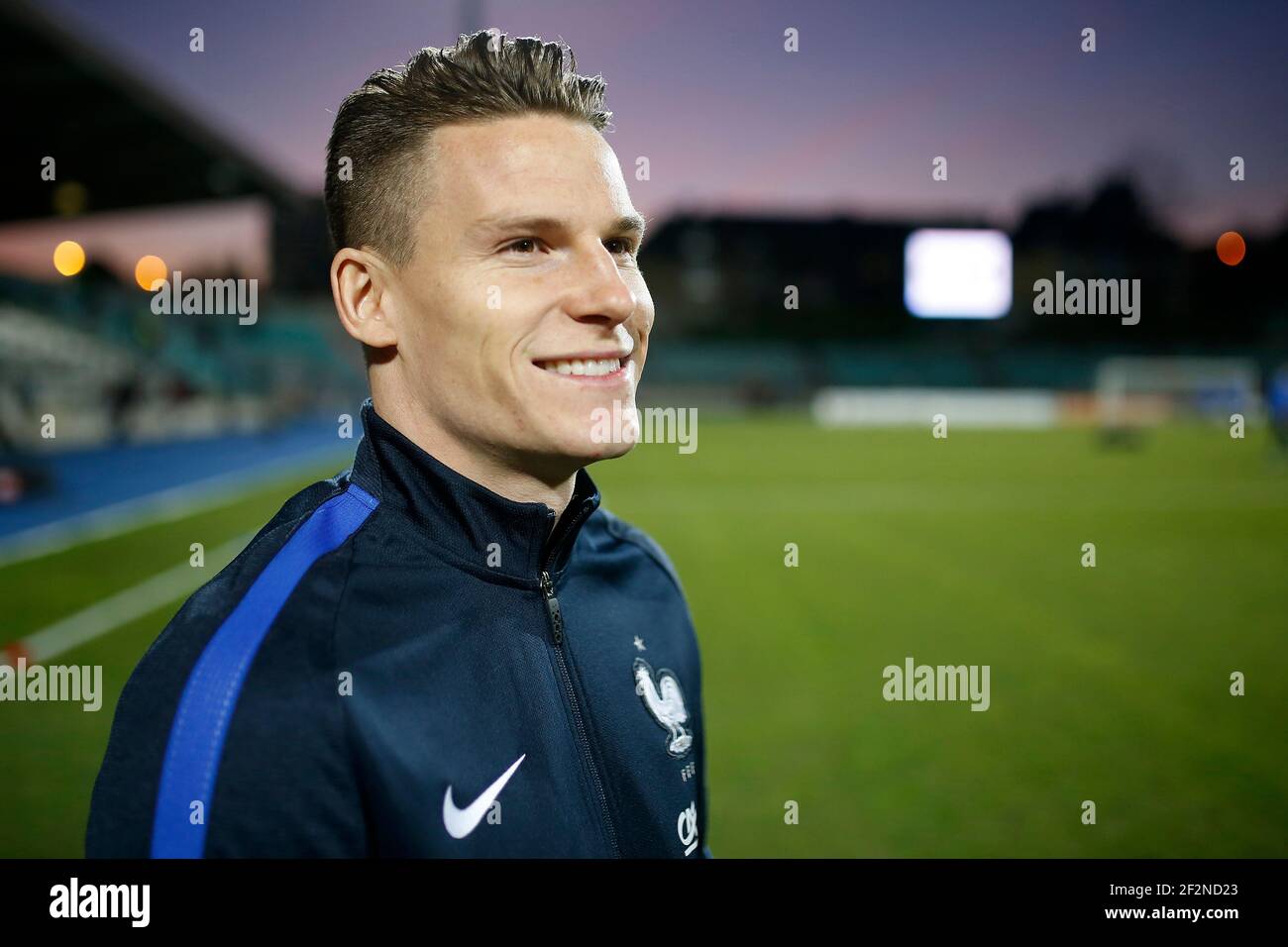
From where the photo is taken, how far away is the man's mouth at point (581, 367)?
1410 millimetres

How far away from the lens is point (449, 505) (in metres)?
1.47

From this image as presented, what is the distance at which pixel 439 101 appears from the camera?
4.80 feet

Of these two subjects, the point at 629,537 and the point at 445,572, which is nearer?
the point at 445,572

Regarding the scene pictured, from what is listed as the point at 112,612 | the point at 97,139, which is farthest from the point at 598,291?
the point at 97,139

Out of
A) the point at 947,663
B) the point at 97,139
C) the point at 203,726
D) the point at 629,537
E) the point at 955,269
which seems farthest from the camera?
the point at 955,269

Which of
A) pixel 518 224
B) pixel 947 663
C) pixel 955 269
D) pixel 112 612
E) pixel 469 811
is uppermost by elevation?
pixel 955 269

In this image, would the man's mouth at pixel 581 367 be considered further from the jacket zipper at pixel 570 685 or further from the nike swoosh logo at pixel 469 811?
the nike swoosh logo at pixel 469 811

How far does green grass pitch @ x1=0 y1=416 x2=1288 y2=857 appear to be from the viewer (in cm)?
398

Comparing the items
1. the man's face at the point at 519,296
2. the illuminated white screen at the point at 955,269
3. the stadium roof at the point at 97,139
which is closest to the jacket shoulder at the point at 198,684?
the man's face at the point at 519,296

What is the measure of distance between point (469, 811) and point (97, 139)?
52.1ft

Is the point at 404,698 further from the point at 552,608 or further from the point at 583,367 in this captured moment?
the point at 583,367

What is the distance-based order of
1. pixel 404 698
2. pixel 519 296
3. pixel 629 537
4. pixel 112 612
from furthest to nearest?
pixel 112 612, pixel 629 537, pixel 519 296, pixel 404 698

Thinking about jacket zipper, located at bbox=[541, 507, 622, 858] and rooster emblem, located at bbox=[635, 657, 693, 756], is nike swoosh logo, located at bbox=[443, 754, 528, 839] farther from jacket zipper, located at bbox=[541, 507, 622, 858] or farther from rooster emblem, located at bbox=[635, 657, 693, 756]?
rooster emblem, located at bbox=[635, 657, 693, 756]
